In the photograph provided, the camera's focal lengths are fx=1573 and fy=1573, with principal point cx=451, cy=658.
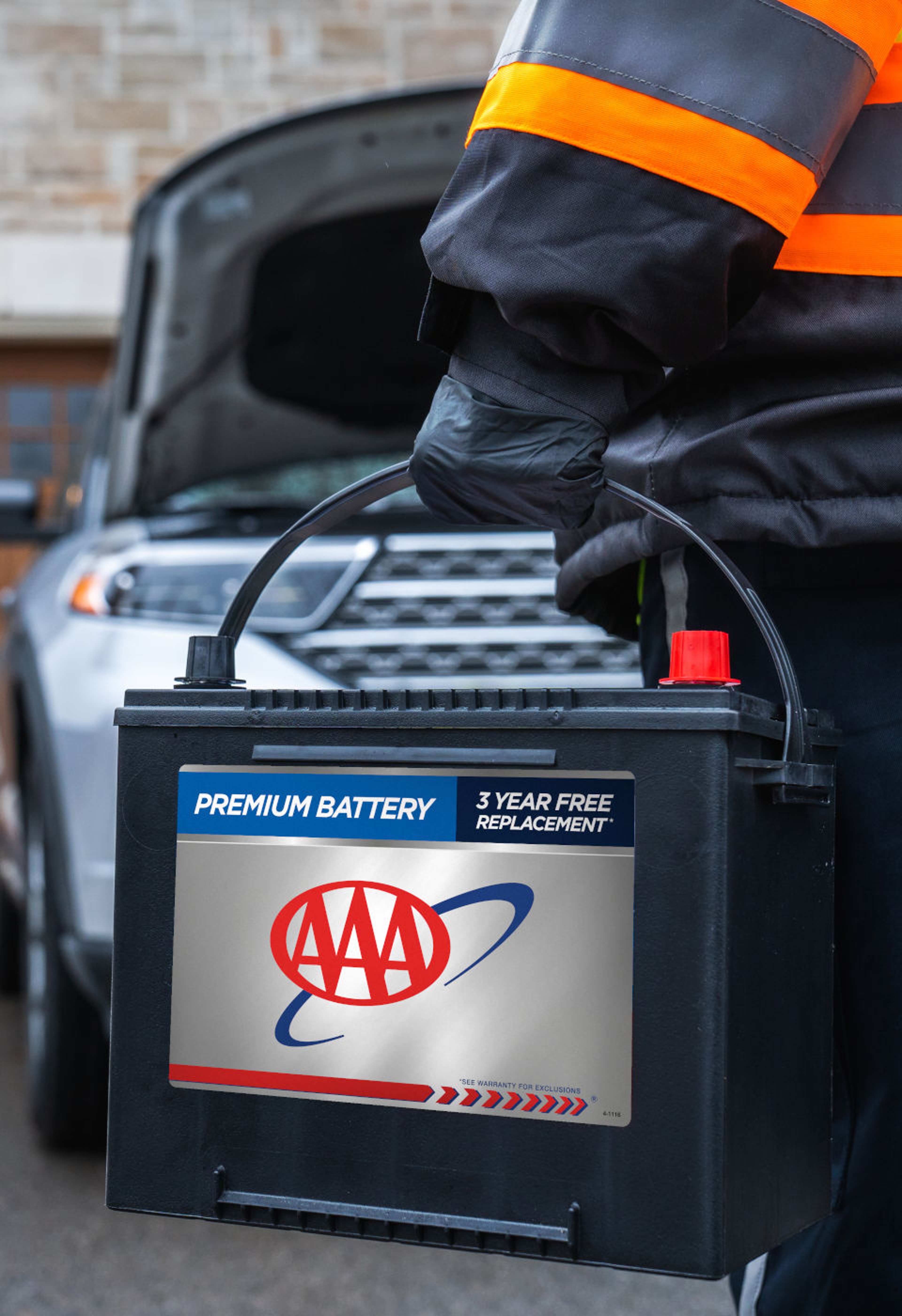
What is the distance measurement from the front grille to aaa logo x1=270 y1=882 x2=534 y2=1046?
1.71 m

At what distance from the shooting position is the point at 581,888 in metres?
1.06

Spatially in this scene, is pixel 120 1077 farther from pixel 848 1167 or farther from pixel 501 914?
pixel 848 1167

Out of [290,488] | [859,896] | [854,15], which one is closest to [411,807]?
[859,896]

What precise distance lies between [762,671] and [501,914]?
12.0 inches

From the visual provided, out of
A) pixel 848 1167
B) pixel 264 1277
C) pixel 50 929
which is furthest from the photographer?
pixel 50 929

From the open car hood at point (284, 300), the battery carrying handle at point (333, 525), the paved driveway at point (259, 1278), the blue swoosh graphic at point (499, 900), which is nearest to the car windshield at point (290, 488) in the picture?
the open car hood at point (284, 300)

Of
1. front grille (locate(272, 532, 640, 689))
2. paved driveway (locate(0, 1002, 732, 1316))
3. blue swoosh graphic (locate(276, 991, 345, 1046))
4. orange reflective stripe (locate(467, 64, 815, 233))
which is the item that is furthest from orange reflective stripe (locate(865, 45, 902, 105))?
paved driveway (locate(0, 1002, 732, 1316))

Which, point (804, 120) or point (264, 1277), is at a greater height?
point (804, 120)

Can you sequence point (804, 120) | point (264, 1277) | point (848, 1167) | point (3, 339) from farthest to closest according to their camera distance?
1. point (3, 339)
2. point (264, 1277)
3. point (848, 1167)
4. point (804, 120)

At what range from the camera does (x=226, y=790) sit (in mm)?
1170

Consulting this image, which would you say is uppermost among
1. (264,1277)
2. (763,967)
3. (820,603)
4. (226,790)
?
(820,603)

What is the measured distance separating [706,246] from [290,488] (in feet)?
8.72

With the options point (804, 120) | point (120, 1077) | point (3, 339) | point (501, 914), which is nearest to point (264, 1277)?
point (120, 1077)

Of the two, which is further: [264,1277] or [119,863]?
[264,1277]
